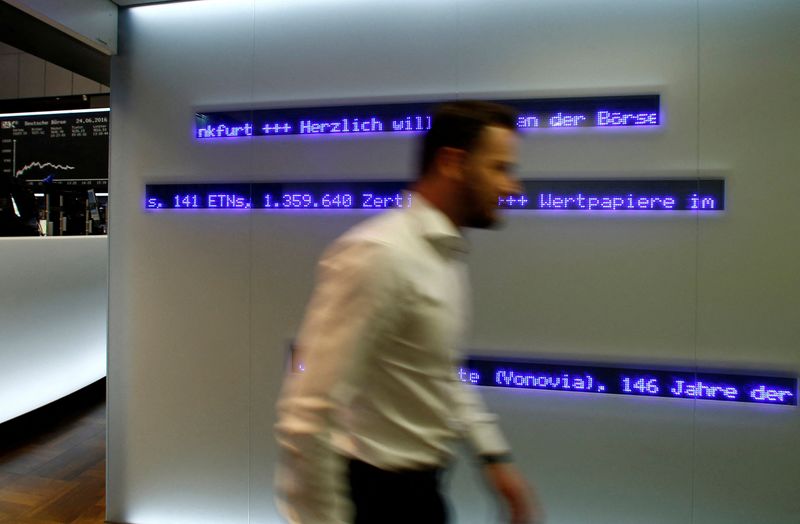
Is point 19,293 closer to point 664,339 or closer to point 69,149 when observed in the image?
point 69,149

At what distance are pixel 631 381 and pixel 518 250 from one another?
697mm

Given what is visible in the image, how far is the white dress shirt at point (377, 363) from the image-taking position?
2.42ft

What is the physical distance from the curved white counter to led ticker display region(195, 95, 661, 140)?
7.53 ft

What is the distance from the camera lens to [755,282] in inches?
73.9

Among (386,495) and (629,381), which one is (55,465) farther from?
(629,381)

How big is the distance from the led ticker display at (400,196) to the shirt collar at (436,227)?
87cm

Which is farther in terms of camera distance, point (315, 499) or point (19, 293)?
point (19, 293)

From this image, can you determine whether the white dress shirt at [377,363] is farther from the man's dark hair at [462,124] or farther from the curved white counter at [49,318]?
the curved white counter at [49,318]

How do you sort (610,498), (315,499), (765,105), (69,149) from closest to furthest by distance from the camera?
(315,499) < (765,105) < (610,498) < (69,149)

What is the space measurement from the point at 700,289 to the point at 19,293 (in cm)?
427

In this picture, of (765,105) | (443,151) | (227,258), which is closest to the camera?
(443,151)

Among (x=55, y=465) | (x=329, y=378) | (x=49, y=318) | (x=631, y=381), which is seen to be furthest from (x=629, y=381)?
(x=49, y=318)

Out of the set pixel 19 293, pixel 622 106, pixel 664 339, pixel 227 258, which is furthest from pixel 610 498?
pixel 19 293

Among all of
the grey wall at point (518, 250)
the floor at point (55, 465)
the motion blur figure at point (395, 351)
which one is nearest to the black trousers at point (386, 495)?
the motion blur figure at point (395, 351)
